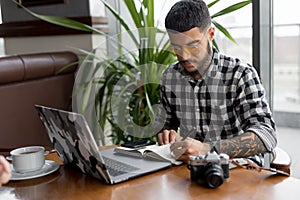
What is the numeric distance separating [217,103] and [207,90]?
65mm

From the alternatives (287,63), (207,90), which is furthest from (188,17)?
(287,63)

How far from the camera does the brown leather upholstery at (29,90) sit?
2.38m

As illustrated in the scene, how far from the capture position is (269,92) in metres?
2.31

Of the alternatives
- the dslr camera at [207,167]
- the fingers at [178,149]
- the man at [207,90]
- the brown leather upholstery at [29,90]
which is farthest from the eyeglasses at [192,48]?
the brown leather upholstery at [29,90]

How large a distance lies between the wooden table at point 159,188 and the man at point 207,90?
29 cm

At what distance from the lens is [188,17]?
5.32 feet

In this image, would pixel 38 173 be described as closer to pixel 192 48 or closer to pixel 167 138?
pixel 167 138

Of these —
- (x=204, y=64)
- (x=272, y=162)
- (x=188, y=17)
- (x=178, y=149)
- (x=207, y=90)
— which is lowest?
(x=272, y=162)

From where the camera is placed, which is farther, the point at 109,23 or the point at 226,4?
the point at 109,23

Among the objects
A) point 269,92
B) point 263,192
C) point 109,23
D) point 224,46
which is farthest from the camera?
point 109,23

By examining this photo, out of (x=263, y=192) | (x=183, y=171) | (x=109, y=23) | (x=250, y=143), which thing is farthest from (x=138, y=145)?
(x=109, y=23)

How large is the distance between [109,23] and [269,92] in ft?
4.47

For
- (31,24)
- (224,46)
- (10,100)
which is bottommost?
(10,100)

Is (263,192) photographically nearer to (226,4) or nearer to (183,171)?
(183,171)
